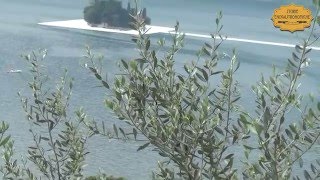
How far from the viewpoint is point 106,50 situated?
22406mm

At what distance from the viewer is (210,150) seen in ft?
4.52

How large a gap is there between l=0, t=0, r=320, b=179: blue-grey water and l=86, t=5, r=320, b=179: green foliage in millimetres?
154

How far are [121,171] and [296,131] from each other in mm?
9244

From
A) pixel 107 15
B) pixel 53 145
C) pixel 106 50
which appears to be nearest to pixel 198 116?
pixel 53 145

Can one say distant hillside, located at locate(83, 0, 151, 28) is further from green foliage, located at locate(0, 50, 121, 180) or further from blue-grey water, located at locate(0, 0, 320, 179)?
green foliage, located at locate(0, 50, 121, 180)

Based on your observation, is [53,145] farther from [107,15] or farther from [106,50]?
[107,15]

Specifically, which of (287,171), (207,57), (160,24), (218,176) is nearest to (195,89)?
(207,57)

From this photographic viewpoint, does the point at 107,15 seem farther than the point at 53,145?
Yes

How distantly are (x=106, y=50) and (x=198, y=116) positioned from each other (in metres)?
21.2

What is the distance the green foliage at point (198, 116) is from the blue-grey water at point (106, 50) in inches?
6.1

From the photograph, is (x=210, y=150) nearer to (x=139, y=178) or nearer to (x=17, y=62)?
(x=139, y=178)

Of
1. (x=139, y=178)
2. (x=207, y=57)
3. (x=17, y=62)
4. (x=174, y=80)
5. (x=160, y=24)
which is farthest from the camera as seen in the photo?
(x=160, y=24)

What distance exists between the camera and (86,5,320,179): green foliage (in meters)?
1.33

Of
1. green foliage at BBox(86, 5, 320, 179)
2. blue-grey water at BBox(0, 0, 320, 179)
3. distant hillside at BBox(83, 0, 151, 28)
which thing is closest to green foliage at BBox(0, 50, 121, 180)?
blue-grey water at BBox(0, 0, 320, 179)
